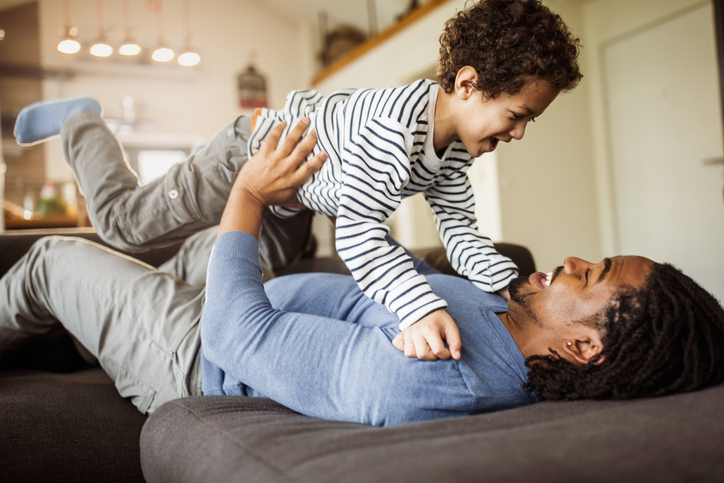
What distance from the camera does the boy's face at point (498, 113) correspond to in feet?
3.56

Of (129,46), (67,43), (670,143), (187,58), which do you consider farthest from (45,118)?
(187,58)

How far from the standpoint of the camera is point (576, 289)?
2.79 ft

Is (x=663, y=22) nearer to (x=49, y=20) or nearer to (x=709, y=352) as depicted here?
(x=709, y=352)

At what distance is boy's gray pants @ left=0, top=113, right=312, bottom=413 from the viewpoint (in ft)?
3.77

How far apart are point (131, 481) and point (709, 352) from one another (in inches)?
39.1

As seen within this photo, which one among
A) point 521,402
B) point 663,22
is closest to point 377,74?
point 663,22

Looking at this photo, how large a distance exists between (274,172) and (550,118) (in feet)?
10.6

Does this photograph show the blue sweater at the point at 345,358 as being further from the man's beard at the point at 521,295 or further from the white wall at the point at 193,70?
the white wall at the point at 193,70

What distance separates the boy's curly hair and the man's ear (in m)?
0.54

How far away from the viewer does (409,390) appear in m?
0.76

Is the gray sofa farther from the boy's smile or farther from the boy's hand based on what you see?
the boy's smile

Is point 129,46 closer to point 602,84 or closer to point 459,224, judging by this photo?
point 602,84

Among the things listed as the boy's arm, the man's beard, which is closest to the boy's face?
the boy's arm

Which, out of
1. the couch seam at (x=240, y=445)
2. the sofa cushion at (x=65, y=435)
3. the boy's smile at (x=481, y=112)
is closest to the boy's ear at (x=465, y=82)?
the boy's smile at (x=481, y=112)
